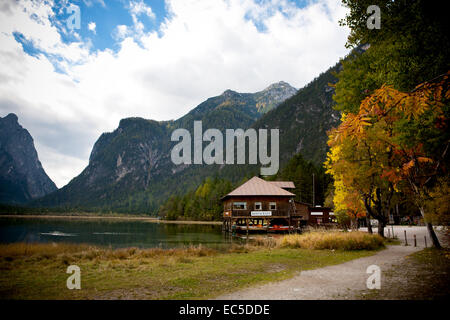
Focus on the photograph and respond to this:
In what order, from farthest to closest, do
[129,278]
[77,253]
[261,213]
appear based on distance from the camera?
[261,213] < [77,253] < [129,278]

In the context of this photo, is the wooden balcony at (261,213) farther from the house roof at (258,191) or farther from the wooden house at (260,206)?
the house roof at (258,191)

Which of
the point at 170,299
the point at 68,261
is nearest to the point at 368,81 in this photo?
the point at 170,299

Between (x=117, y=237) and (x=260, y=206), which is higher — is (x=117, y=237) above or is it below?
below

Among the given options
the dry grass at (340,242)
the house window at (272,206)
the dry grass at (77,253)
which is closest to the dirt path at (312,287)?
the dry grass at (340,242)

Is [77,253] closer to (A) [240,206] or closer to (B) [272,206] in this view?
(A) [240,206]

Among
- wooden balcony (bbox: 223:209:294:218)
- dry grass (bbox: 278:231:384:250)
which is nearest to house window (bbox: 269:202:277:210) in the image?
wooden balcony (bbox: 223:209:294:218)

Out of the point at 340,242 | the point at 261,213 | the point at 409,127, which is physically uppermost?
the point at 409,127

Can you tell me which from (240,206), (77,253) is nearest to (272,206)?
(240,206)

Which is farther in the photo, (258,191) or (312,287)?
(258,191)

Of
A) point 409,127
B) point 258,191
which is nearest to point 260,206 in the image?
point 258,191

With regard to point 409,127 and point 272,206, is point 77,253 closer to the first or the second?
point 409,127

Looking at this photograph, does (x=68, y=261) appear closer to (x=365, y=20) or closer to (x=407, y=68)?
(x=407, y=68)

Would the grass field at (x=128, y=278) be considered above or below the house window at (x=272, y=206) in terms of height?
below

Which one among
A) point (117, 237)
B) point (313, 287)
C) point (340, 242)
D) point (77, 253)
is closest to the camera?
point (313, 287)
